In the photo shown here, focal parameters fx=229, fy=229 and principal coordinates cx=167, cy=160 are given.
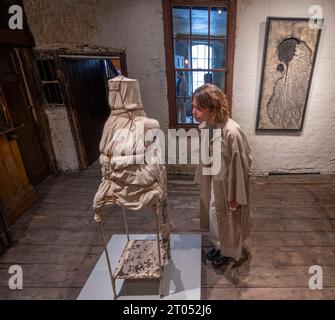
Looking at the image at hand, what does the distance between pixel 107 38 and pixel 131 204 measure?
2542 millimetres

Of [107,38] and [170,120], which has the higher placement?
[107,38]

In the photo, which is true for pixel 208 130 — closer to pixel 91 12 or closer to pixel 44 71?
pixel 91 12

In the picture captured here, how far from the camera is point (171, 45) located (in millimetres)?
2939

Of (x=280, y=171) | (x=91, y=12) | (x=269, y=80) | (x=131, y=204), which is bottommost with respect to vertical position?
(x=280, y=171)

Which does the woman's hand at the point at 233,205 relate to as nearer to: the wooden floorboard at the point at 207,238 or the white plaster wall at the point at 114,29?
the wooden floorboard at the point at 207,238

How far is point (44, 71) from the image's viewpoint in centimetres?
336

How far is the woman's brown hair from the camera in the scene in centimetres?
151

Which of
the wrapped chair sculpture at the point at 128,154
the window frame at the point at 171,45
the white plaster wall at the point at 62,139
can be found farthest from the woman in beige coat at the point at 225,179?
the white plaster wall at the point at 62,139

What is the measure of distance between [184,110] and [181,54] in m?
0.74

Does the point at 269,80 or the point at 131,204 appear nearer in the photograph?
the point at 131,204

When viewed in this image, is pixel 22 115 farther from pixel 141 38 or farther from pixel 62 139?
pixel 141 38

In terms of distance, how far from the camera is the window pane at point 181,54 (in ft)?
9.81

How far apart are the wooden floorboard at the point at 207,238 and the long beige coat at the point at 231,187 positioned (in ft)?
0.93

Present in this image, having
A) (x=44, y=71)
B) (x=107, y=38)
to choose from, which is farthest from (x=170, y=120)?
(x=44, y=71)
